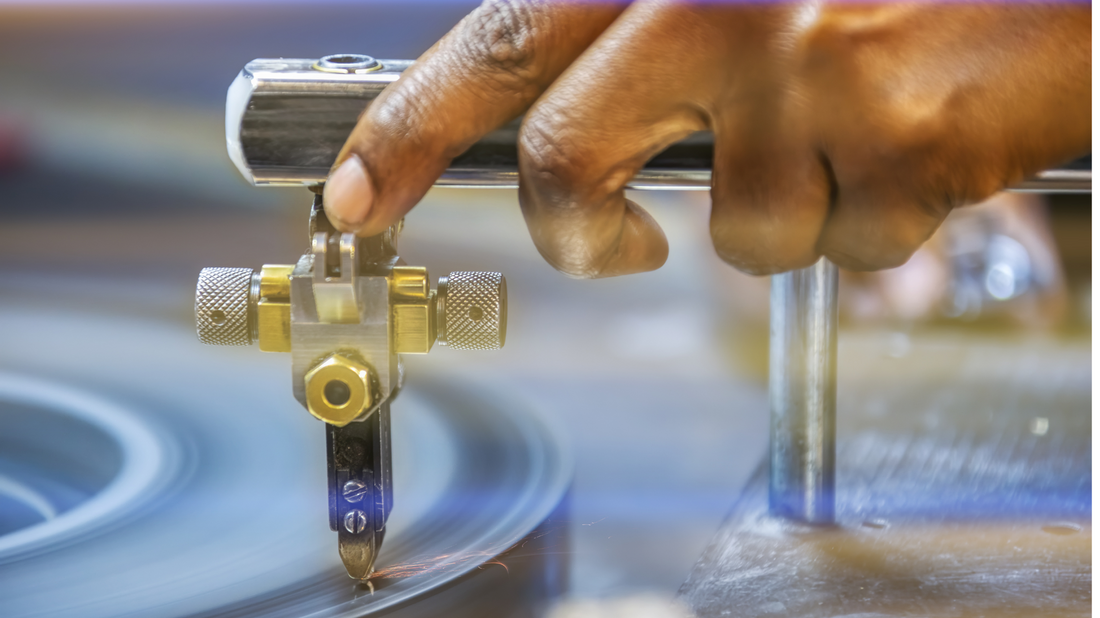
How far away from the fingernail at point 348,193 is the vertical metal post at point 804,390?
11.4 inches

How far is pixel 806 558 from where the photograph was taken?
0.56 m

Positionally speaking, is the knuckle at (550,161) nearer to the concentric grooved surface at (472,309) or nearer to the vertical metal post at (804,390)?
the concentric grooved surface at (472,309)

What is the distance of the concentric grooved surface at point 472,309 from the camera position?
0.49m

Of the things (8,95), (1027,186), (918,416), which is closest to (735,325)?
(918,416)

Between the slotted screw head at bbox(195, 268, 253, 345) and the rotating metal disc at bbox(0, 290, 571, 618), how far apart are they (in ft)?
0.51

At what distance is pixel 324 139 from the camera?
452mm

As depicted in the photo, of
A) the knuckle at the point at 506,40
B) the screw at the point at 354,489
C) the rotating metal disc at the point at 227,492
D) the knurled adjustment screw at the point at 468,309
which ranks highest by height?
the knuckle at the point at 506,40

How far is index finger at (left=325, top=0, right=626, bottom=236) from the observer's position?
0.43 meters

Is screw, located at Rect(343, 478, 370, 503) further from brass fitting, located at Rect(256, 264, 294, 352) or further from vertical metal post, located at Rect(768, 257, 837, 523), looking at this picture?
vertical metal post, located at Rect(768, 257, 837, 523)

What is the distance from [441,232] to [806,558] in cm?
126

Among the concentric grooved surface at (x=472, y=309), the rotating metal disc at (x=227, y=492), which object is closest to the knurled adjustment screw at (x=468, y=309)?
the concentric grooved surface at (x=472, y=309)

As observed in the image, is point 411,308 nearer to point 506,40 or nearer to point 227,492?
point 506,40

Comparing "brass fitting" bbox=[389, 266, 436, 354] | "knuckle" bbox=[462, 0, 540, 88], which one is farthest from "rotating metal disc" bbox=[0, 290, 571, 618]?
"knuckle" bbox=[462, 0, 540, 88]

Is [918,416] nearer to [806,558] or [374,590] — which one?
[806,558]
